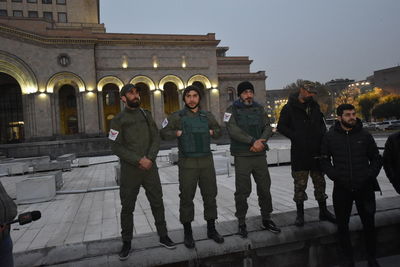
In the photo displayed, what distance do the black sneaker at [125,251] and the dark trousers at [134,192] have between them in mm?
121

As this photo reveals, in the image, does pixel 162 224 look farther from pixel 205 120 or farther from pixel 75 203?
pixel 75 203

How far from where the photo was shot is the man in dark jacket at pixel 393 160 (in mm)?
3938

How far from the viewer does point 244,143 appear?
429 cm

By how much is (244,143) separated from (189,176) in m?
1.01

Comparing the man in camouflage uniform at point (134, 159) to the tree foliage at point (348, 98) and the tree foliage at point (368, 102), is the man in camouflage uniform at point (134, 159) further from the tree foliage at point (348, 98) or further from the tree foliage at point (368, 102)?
the tree foliage at point (368, 102)

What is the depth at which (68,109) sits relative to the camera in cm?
3812

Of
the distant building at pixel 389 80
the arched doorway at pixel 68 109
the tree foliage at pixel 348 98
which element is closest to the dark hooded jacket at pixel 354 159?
the arched doorway at pixel 68 109

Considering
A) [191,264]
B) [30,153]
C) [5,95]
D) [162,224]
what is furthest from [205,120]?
[5,95]

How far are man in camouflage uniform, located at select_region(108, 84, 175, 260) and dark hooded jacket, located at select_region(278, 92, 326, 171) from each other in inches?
89.7

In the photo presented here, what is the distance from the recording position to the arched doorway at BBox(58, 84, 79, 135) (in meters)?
37.5

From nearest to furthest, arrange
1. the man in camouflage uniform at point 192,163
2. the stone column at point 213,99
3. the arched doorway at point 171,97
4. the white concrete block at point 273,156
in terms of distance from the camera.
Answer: the man in camouflage uniform at point 192,163, the white concrete block at point 273,156, the stone column at point 213,99, the arched doorway at point 171,97

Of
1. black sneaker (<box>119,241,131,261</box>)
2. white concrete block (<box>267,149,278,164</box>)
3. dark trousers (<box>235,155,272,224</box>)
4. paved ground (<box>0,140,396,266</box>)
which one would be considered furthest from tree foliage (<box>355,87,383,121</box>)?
black sneaker (<box>119,241,131,261</box>)

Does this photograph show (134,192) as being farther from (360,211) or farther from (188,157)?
(360,211)

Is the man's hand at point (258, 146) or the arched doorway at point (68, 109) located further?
the arched doorway at point (68, 109)
